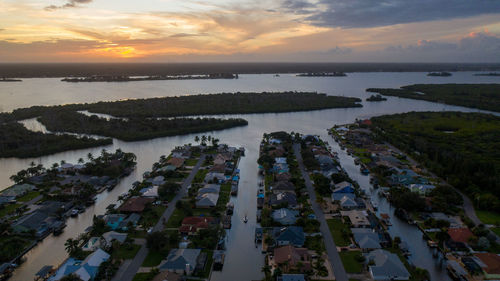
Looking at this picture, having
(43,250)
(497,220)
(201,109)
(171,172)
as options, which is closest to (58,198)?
(43,250)

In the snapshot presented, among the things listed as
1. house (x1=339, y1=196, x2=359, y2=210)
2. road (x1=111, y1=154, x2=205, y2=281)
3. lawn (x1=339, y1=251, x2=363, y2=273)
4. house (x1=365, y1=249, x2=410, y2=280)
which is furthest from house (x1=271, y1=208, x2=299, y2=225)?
Answer: road (x1=111, y1=154, x2=205, y2=281)

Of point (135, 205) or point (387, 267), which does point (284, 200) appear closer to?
point (387, 267)

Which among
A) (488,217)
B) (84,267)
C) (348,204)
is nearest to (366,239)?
(348,204)

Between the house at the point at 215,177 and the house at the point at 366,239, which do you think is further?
the house at the point at 215,177

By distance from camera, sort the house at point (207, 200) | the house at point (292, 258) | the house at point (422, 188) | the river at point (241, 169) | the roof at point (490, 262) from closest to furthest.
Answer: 1. the roof at point (490, 262)
2. the house at point (292, 258)
3. the river at point (241, 169)
4. the house at point (207, 200)
5. the house at point (422, 188)

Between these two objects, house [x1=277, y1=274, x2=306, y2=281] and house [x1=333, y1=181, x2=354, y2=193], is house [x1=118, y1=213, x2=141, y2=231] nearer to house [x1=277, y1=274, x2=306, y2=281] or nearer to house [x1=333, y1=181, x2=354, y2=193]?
house [x1=277, y1=274, x2=306, y2=281]

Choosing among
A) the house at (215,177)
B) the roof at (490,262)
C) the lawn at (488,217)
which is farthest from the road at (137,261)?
the lawn at (488,217)

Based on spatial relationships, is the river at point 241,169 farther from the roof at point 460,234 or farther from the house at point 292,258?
the roof at point 460,234
